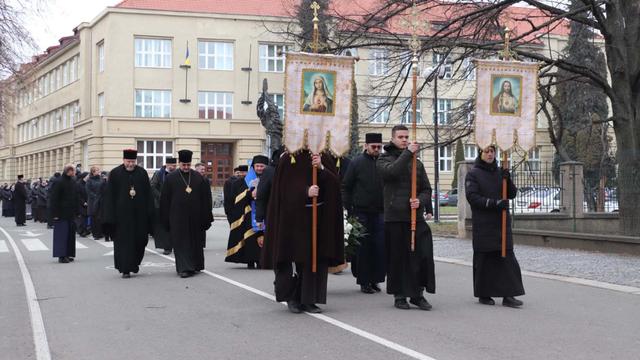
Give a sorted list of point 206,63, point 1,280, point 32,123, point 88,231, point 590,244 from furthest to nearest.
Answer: point 32,123 < point 206,63 < point 88,231 < point 590,244 < point 1,280

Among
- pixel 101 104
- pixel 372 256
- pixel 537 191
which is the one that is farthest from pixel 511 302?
pixel 101 104

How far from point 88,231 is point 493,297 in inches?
735

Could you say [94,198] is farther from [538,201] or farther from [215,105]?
[215,105]

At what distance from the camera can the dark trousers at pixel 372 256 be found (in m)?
11.1

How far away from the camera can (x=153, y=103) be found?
190ft

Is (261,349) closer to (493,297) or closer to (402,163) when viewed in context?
(402,163)

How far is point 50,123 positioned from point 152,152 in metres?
22.2

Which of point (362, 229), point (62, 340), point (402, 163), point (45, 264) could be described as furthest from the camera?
point (45, 264)

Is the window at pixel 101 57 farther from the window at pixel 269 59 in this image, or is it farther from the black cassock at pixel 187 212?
the black cassock at pixel 187 212

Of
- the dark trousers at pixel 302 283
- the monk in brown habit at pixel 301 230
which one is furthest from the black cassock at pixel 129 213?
the dark trousers at pixel 302 283

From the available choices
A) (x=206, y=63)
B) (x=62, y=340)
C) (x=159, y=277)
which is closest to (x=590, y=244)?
(x=159, y=277)

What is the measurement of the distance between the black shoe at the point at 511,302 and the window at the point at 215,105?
5032cm

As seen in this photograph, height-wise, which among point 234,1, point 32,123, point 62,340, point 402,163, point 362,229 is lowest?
point 62,340

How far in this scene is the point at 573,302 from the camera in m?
10.4
